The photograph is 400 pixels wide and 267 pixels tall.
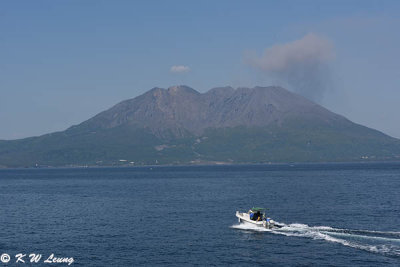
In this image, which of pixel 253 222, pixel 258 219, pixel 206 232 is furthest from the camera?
pixel 258 219

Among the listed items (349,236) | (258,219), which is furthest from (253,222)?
(349,236)

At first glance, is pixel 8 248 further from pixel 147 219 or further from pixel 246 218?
pixel 246 218

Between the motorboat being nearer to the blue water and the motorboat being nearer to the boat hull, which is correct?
the boat hull

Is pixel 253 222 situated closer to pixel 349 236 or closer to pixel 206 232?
pixel 206 232

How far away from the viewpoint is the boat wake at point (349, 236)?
7921 centimetres

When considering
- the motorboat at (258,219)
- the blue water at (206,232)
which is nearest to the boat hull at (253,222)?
the motorboat at (258,219)

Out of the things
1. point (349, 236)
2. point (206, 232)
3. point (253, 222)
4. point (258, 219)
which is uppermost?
point (258, 219)

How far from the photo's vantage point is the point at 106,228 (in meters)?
104

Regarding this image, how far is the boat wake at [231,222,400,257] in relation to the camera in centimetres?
7921

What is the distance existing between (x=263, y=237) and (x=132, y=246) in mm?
27497

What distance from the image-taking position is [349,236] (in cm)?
8800

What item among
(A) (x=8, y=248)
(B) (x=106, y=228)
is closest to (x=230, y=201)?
(B) (x=106, y=228)

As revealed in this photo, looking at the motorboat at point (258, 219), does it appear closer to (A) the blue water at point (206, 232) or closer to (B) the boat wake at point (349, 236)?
(B) the boat wake at point (349, 236)

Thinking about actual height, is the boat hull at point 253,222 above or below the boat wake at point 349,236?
above
